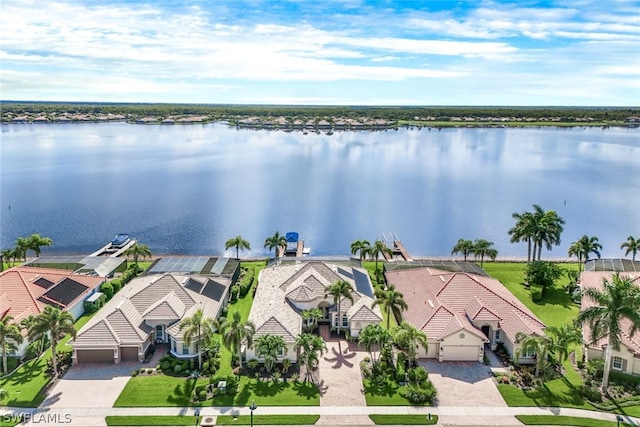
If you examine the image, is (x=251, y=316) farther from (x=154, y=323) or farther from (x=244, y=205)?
(x=244, y=205)

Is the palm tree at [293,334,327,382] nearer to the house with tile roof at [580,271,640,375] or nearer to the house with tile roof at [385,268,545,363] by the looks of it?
the house with tile roof at [385,268,545,363]

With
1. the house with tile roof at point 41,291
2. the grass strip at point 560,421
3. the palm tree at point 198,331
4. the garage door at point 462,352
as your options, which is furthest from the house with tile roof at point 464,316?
the house with tile roof at point 41,291

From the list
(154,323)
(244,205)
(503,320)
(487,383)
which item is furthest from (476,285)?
(244,205)

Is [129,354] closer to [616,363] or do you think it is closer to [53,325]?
[53,325]

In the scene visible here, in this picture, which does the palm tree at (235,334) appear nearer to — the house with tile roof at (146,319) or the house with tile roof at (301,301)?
the house with tile roof at (301,301)

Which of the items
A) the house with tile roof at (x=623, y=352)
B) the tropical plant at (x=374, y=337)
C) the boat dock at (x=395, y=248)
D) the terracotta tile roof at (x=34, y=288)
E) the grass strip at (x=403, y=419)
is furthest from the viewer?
the boat dock at (x=395, y=248)
